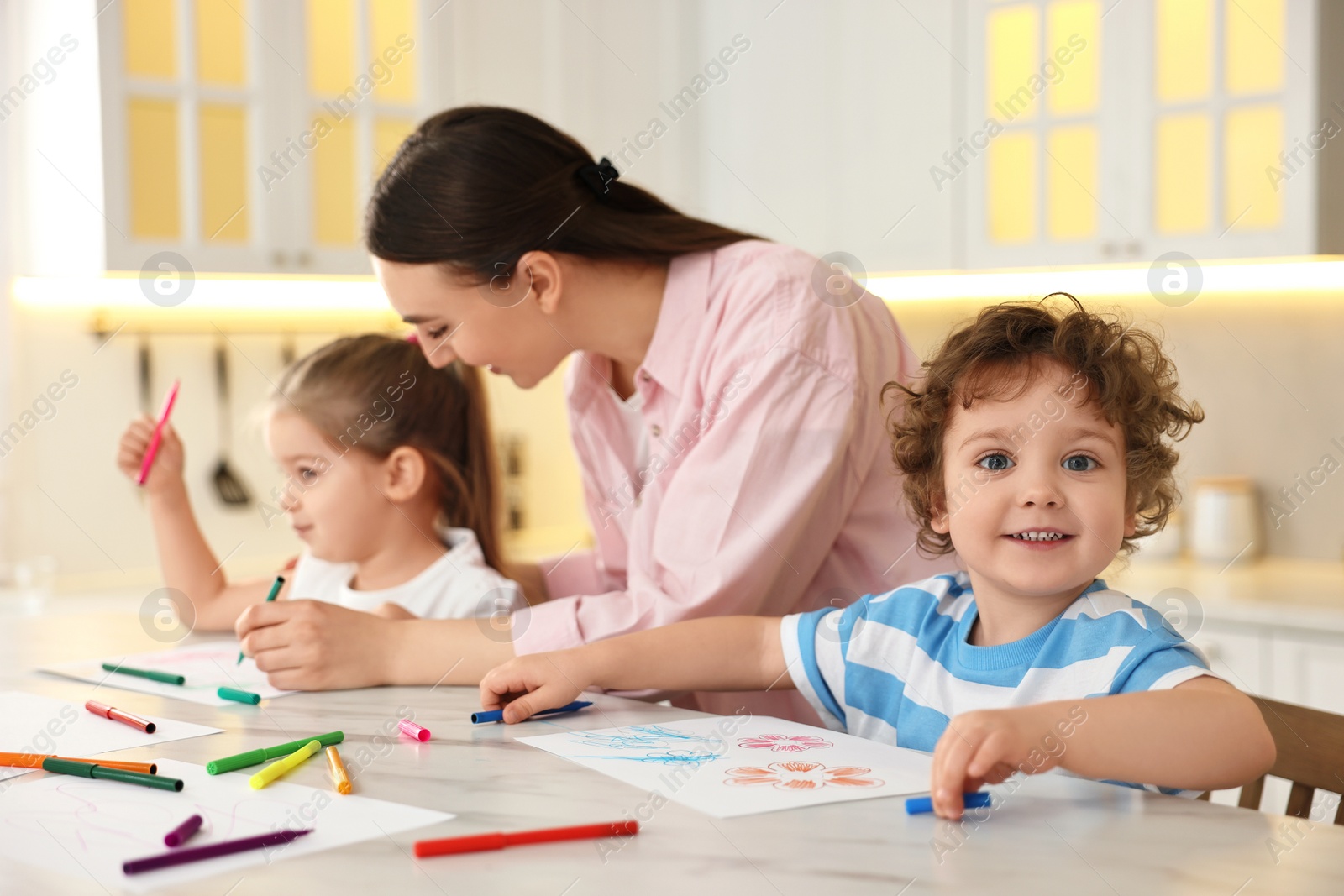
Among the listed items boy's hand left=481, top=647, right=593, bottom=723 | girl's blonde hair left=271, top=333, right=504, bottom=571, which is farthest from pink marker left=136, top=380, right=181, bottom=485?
boy's hand left=481, top=647, right=593, bottom=723

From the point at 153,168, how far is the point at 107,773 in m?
1.89

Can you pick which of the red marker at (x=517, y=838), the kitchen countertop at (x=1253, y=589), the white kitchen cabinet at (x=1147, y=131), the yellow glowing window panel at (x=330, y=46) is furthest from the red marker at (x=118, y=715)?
the white kitchen cabinet at (x=1147, y=131)

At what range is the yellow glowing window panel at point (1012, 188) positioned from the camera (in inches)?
103

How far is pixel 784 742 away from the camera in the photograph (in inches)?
35.9

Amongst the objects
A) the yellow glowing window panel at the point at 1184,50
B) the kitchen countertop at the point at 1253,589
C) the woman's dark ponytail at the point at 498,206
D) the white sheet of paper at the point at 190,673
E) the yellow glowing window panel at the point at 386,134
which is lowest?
the kitchen countertop at the point at 1253,589

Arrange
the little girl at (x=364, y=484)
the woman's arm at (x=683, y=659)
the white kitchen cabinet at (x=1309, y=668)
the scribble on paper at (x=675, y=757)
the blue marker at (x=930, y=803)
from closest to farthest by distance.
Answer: the blue marker at (x=930, y=803), the scribble on paper at (x=675, y=757), the woman's arm at (x=683, y=659), the little girl at (x=364, y=484), the white kitchen cabinet at (x=1309, y=668)

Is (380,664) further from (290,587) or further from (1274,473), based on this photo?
(1274,473)

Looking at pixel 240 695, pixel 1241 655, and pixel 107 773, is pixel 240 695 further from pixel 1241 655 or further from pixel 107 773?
pixel 1241 655

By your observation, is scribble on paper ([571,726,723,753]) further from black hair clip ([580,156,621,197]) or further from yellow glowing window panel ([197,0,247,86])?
yellow glowing window panel ([197,0,247,86])

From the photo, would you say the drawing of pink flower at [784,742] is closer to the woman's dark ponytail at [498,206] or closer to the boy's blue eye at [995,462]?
the boy's blue eye at [995,462]

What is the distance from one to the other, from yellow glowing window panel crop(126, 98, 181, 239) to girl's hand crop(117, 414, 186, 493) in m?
0.95

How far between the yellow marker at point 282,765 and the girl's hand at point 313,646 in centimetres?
25

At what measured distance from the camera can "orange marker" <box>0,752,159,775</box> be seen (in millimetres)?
828

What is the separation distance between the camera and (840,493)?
128cm
